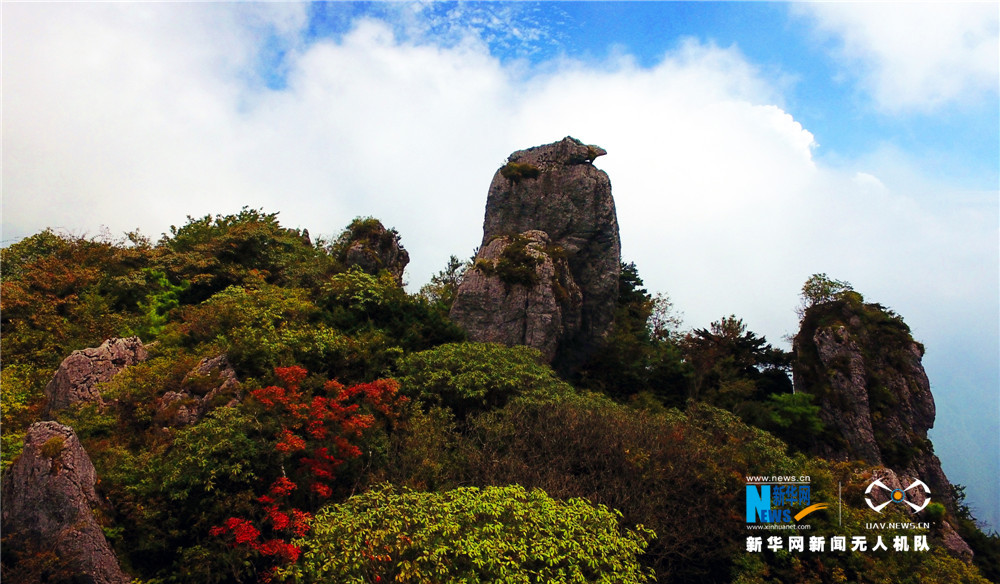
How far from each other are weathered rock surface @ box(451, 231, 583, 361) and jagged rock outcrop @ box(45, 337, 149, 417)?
37.6 feet

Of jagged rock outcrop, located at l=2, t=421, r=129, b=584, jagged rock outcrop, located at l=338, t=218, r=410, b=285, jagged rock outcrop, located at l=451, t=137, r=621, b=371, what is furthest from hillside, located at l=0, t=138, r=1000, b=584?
jagged rock outcrop, located at l=451, t=137, r=621, b=371

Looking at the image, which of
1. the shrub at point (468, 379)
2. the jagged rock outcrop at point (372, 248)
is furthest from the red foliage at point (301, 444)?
the jagged rock outcrop at point (372, 248)

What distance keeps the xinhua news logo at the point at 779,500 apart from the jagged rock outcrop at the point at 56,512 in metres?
11.2

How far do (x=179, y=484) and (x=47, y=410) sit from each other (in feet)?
16.4

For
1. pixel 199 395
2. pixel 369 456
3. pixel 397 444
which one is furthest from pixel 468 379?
pixel 199 395

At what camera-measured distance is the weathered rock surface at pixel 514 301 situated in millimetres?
20172

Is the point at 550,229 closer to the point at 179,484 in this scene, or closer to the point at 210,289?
the point at 210,289

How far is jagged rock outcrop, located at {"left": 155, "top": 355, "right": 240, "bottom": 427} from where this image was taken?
33.9 ft

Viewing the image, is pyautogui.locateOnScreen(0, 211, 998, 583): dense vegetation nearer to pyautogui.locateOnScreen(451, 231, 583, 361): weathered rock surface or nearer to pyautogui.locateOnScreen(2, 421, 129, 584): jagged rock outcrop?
pyautogui.locateOnScreen(2, 421, 129, 584): jagged rock outcrop

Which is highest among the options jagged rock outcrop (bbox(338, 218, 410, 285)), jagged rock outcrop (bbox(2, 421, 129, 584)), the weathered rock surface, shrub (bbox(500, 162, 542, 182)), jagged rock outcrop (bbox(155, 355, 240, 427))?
shrub (bbox(500, 162, 542, 182))

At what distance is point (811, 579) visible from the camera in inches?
350

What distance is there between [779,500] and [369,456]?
8440 millimetres

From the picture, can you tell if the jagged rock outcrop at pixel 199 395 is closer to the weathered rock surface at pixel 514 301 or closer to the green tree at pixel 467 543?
the green tree at pixel 467 543

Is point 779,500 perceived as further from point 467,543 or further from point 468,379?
point 468,379
